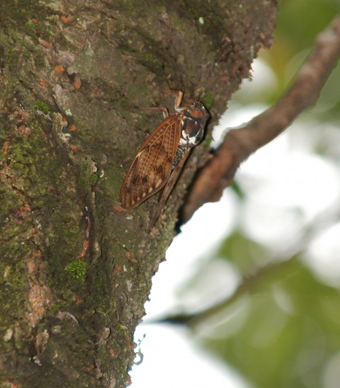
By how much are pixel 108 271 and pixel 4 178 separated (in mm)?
465

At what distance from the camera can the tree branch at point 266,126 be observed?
3.30 m

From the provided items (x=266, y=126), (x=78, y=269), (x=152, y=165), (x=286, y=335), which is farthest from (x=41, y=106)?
(x=286, y=335)

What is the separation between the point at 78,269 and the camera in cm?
193

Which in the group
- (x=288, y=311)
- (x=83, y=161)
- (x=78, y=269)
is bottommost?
(x=288, y=311)

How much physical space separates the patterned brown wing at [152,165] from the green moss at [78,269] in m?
0.34

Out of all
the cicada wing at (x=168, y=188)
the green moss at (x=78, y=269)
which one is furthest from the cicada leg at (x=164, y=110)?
the green moss at (x=78, y=269)

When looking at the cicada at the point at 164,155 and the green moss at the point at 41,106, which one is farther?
the cicada at the point at 164,155

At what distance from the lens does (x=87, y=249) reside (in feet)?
6.53

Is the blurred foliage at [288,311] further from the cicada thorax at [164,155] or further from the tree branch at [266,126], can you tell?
the cicada thorax at [164,155]

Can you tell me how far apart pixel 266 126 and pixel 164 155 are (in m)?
0.89

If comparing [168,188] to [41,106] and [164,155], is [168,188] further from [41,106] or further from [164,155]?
[41,106]

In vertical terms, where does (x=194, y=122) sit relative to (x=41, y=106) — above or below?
below

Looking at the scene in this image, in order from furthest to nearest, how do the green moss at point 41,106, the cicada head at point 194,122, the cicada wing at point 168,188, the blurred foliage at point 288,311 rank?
1. the blurred foliage at point 288,311
2. the cicada head at point 194,122
3. the cicada wing at point 168,188
4. the green moss at point 41,106

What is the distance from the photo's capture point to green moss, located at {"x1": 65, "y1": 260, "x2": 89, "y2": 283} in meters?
1.91
